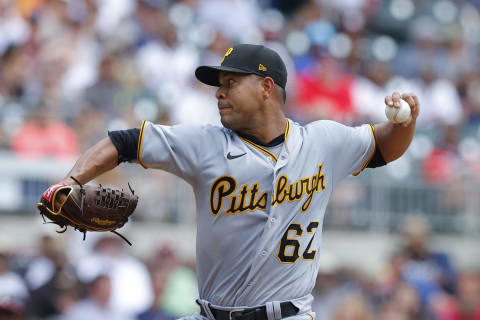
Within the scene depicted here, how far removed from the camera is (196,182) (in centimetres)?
475

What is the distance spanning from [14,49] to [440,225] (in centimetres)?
514

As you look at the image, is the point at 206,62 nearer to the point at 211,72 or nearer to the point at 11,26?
the point at 11,26

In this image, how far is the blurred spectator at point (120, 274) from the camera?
28.4 ft

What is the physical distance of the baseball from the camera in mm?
4836

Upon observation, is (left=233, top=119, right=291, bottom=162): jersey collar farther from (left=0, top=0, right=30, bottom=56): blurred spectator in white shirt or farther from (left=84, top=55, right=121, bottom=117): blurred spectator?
(left=0, top=0, right=30, bottom=56): blurred spectator in white shirt

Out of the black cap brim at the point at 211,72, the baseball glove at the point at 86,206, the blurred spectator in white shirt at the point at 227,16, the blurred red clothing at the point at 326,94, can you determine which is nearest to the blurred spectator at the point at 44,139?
the blurred red clothing at the point at 326,94

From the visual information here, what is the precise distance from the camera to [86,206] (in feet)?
14.4

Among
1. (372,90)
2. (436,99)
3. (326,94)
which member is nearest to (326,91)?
(326,94)

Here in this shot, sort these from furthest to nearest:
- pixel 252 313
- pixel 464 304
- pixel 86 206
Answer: pixel 464 304
pixel 252 313
pixel 86 206

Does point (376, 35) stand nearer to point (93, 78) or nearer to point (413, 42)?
point (413, 42)

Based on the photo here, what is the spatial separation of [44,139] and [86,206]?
207 inches

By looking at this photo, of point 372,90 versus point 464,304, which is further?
point 372,90

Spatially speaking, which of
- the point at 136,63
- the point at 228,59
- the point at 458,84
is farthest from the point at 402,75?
the point at 228,59

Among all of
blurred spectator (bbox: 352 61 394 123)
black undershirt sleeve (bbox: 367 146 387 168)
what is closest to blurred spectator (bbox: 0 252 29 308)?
black undershirt sleeve (bbox: 367 146 387 168)
